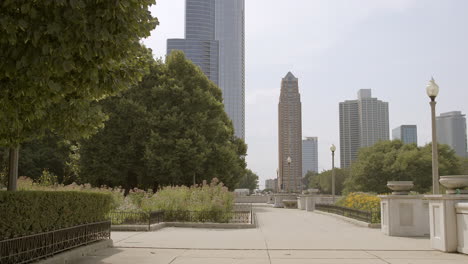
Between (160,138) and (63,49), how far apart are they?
87.5 feet

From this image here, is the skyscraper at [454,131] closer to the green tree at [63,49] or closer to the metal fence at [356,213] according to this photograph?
the metal fence at [356,213]

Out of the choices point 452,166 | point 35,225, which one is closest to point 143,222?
point 35,225

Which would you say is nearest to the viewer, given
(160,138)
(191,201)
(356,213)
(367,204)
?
(191,201)

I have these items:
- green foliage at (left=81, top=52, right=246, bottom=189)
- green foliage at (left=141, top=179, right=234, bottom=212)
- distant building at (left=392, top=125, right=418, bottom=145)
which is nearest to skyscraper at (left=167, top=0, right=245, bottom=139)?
distant building at (left=392, top=125, right=418, bottom=145)

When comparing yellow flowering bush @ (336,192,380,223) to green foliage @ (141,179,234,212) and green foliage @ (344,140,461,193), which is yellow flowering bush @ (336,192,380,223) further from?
green foliage @ (344,140,461,193)

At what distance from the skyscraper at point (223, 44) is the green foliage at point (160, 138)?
13063 cm

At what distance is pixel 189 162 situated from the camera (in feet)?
108

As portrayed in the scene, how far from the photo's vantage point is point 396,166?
212ft

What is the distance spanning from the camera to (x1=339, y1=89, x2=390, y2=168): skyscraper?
17088 cm

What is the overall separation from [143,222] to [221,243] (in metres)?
6.22

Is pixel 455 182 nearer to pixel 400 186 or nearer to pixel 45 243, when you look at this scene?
pixel 400 186

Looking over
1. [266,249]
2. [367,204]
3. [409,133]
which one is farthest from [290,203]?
[409,133]

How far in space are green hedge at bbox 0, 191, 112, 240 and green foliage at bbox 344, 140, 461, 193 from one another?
58.2m

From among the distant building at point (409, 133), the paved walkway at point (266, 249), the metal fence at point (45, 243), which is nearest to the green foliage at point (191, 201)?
the paved walkway at point (266, 249)
